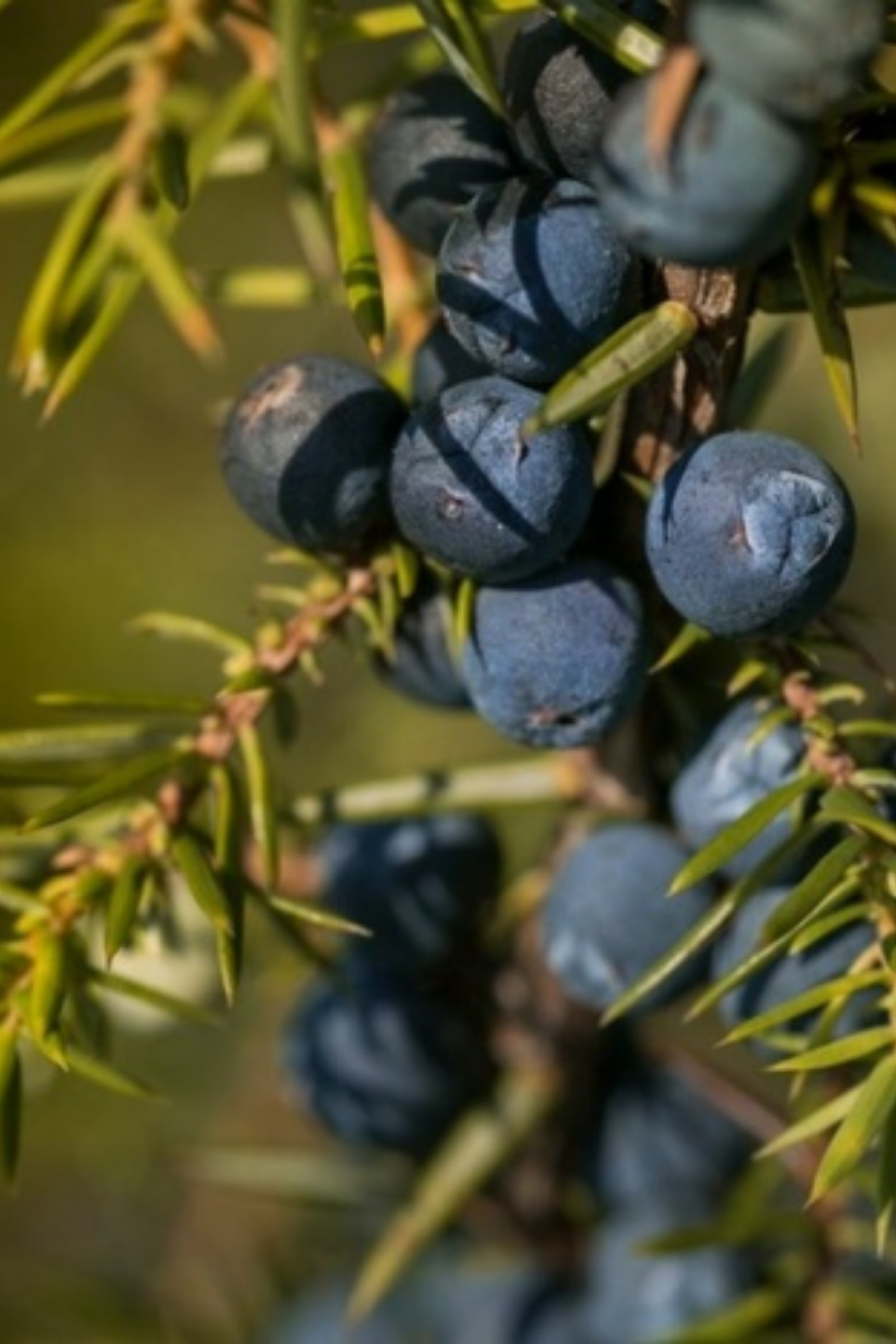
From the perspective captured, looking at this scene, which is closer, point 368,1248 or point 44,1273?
point 368,1248

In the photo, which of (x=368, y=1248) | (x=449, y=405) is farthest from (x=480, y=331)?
(x=368, y=1248)

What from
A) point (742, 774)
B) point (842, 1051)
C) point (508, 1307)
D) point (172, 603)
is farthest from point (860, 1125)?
point (172, 603)

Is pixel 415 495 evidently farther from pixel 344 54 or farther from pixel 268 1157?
pixel 344 54

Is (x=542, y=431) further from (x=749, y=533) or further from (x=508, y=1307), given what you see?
(x=508, y=1307)

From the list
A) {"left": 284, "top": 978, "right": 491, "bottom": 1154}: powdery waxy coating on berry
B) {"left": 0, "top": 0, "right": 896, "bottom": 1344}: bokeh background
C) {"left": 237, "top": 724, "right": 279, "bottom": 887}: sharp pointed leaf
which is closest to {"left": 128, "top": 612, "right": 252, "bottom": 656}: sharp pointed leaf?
{"left": 237, "top": 724, "right": 279, "bottom": 887}: sharp pointed leaf

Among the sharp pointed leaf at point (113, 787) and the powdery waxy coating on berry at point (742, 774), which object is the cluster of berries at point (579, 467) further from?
the sharp pointed leaf at point (113, 787)

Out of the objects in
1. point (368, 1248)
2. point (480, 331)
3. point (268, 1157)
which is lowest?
point (368, 1248)

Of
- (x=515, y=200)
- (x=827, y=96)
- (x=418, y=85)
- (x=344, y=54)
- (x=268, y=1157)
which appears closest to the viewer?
(x=827, y=96)

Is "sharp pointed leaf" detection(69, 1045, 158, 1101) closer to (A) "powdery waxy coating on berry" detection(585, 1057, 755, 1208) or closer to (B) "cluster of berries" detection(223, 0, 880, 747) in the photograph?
(B) "cluster of berries" detection(223, 0, 880, 747)
